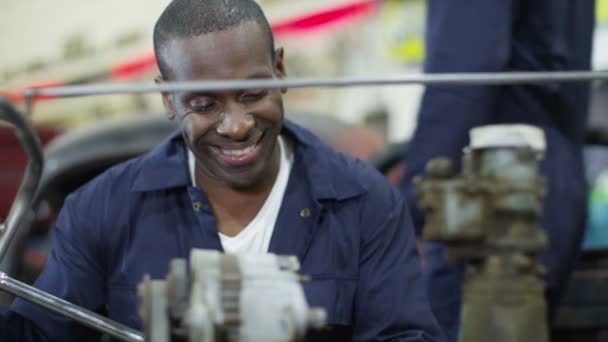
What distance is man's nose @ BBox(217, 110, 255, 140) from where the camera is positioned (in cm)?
174

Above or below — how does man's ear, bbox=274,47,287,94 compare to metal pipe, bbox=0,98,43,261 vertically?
above

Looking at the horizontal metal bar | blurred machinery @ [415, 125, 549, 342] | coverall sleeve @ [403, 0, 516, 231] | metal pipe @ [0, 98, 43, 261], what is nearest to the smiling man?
metal pipe @ [0, 98, 43, 261]

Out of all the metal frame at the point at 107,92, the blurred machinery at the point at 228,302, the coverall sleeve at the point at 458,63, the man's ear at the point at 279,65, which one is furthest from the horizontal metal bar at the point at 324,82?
the coverall sleeve at the point at 458,63

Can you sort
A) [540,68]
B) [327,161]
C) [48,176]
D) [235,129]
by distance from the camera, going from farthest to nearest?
[48,176] < [540,68] < [327,161] < [235,129]

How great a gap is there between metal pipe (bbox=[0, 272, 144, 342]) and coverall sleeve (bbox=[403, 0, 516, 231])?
3.78ft

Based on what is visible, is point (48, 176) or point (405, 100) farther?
point (405, 100)

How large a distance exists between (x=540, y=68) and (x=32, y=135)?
4.52ft

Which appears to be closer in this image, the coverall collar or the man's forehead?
the man's forehead

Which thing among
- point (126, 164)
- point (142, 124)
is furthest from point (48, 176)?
point (126, 164)

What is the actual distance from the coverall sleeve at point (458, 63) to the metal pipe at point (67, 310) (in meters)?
1.15

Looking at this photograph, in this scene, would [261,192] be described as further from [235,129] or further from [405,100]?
[405,100]

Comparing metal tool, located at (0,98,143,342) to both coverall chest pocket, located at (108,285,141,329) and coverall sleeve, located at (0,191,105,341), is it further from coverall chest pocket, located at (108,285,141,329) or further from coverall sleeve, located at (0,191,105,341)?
coverall chest pocket, located at (108,285,141,329)

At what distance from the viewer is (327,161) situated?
2.01 meters

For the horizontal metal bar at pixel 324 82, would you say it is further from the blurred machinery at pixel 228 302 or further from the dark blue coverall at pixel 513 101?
the dark blue coverall at pixel 513 101
